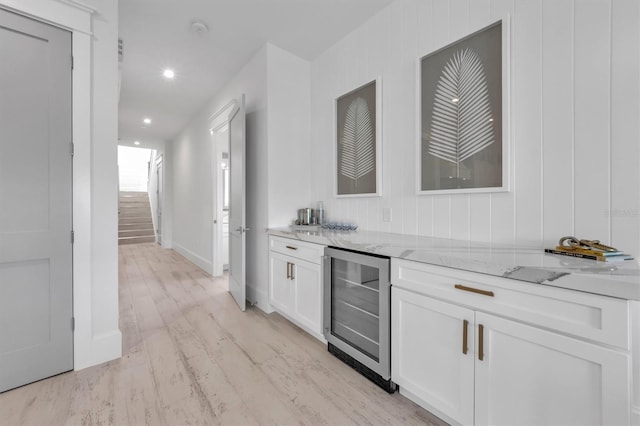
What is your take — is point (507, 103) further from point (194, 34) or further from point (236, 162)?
point (194, 34)

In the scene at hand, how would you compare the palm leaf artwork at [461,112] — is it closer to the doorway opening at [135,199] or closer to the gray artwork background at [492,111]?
the gray artwork background at [492,111]

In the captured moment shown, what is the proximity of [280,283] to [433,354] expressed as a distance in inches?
61.0

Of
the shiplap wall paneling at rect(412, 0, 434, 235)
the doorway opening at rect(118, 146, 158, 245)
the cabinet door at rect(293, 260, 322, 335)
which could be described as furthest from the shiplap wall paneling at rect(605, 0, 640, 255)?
the doorway opening at rect(118, 146, 158, 245)

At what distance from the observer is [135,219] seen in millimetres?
9055

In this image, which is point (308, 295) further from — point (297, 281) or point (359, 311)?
point (359, 311)

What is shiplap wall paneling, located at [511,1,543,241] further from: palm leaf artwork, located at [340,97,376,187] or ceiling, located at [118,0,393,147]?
ceiling, located at [118,0,393,147]

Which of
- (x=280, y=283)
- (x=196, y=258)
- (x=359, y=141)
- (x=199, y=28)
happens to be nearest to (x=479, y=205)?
(x=359, y=141)

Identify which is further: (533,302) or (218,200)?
(218,200)

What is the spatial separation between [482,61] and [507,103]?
0.35 m

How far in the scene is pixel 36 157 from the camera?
1.70 m

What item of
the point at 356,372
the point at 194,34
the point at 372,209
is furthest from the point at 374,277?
the point at 194,34

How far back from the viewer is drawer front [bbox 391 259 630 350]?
866 millimetres

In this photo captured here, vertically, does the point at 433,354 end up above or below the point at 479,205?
below

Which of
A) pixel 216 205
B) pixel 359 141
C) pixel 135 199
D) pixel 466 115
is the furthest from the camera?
pixel 135 199
